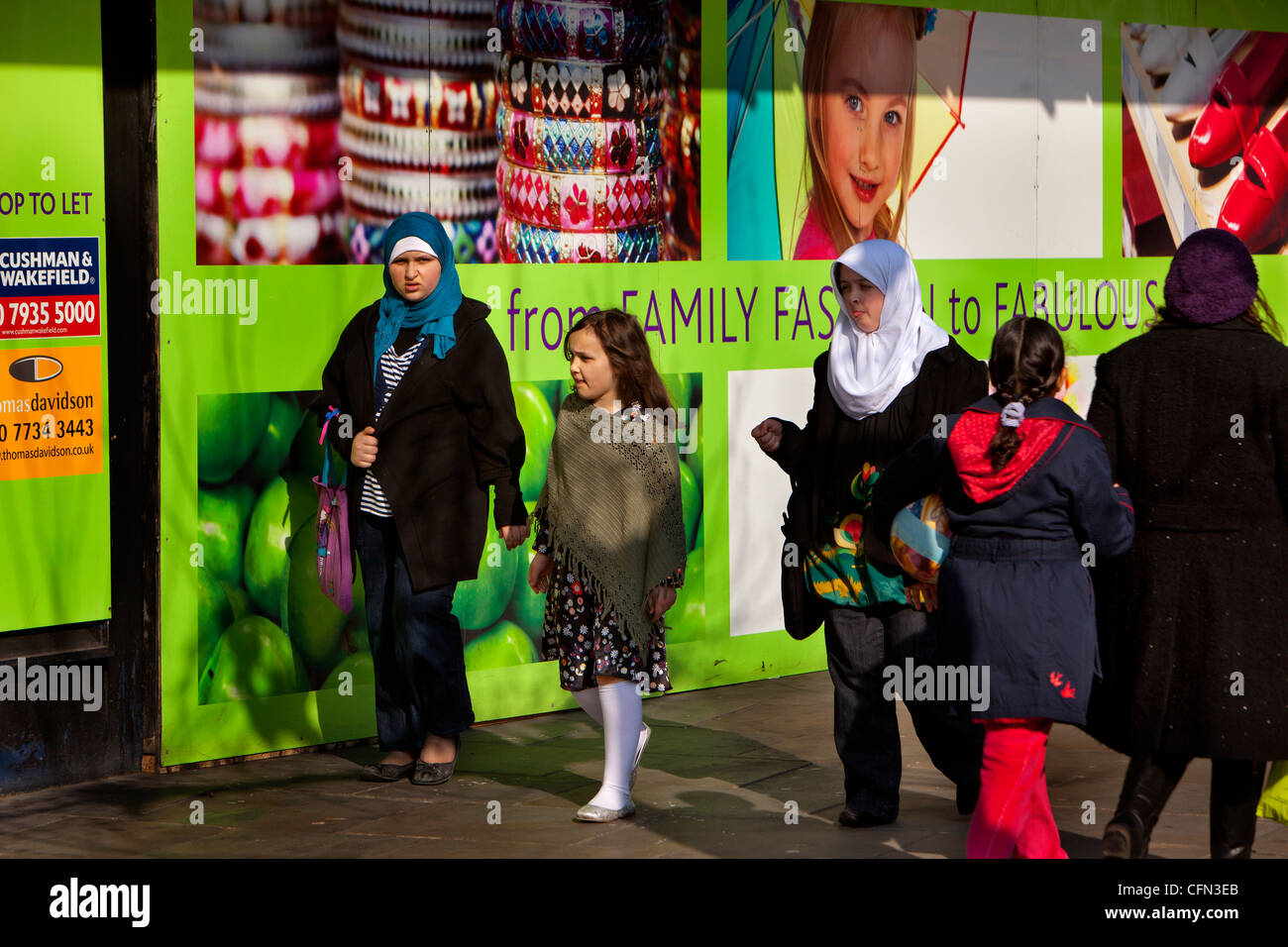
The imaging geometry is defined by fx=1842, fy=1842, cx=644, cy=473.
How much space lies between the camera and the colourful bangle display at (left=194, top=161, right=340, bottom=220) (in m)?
6.80

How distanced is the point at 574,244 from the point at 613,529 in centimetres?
219

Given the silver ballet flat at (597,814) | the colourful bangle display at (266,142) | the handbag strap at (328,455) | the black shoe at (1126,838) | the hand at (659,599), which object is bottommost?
Result: the silver ballet flat at (597,814)

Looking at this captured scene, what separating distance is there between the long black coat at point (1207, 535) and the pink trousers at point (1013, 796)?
400mm

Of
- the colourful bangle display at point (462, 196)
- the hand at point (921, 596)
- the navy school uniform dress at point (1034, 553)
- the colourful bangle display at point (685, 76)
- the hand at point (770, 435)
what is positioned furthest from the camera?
the colourful bangle display at point (685, 76)

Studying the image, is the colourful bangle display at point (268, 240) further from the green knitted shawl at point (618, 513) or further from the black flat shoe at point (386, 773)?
the black flat shoe at point (386, 773)

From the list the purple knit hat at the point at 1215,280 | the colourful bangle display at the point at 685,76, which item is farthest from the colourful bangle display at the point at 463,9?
→ the purple knit hat at the point at 1215,280

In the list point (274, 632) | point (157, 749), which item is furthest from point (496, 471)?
point (157, 749)

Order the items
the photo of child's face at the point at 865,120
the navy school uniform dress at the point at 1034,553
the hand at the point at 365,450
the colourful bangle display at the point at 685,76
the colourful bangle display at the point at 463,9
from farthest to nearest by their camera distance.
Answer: the photo of child's face at the point at 865,120 < the colourful bangle display at the point at 685,76 < the colourful bangle display at the point at 463,9 < the hand at the point at 365,450 < the navy school uniform dress at the point at 1034,553

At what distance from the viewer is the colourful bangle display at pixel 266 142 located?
267 inches

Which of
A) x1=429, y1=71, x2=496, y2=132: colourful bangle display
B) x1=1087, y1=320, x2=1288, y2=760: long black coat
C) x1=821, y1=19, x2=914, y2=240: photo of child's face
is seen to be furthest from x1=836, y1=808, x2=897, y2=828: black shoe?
x1=821, y1=19, x2=914, y2=240: photo of child's face

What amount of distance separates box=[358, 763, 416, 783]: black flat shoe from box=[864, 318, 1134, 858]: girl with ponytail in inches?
98.0

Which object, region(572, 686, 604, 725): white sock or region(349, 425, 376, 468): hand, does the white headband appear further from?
region(572, 686, 604, 725): white sock

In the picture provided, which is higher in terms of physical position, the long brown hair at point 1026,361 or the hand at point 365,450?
the long brown hair at point 1026,361

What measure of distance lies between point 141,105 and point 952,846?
3847mm
